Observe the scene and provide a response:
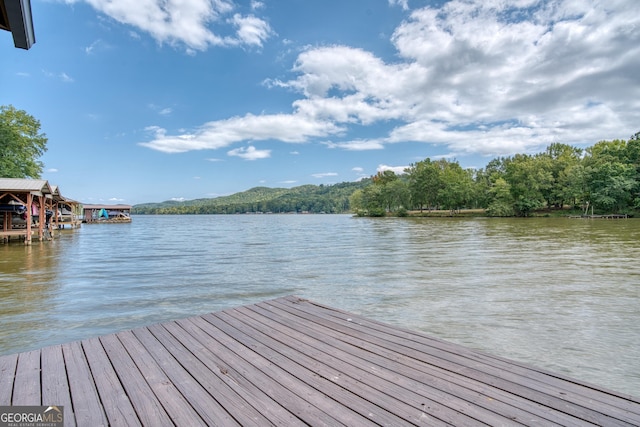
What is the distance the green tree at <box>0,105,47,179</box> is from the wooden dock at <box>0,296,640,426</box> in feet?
120

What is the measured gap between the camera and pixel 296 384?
8.93 feet

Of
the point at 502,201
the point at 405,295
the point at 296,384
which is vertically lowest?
the point at 405,295

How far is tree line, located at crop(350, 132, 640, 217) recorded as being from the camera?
56656 mm

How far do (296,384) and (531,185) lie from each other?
248ft

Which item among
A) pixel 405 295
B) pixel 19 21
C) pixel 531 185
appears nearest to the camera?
pixel 19 21

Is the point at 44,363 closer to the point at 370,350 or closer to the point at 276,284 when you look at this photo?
the point at 370,350

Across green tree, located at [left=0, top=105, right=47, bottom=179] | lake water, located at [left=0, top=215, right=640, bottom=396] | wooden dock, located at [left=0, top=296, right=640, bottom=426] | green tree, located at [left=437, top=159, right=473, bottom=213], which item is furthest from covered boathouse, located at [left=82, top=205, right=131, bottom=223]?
wooden dock, located at [left=0, top=296, right=640, bottom=426]

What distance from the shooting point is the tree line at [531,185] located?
56656 mm

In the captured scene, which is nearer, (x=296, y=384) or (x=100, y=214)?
(x=296, y=384)

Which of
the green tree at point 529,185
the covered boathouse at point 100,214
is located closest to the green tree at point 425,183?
the green tree at point 529,185

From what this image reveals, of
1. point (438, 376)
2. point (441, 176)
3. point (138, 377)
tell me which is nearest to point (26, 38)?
point (138, 377)

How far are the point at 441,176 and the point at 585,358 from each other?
85016 millimetres

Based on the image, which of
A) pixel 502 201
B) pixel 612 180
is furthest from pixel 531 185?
pixel 612 180

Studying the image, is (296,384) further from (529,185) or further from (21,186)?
(529,185)
